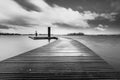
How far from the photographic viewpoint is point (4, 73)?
3164mm

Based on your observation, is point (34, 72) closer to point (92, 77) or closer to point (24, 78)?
point (24, 78)

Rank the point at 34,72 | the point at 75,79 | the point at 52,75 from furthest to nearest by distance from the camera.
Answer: the point at 34,72, the point at 52,75, the point at 75,79

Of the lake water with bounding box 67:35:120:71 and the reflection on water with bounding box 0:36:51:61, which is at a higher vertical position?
the lake water with bounding box 67:35:120:71

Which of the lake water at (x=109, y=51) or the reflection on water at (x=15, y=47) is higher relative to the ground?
the lake water at (x=109, y=51)

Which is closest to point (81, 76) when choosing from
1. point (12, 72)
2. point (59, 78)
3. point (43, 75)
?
point (59, 78)

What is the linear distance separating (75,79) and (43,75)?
1.01 metres

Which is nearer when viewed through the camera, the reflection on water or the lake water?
the lake water

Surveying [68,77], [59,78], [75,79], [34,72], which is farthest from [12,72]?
[75,79]

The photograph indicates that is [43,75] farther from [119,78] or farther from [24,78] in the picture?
[119,78]

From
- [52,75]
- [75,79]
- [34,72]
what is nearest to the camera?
[75,79]

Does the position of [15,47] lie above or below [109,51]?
below

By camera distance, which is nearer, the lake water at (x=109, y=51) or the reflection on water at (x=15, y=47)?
the lake water at (x=109, y=51)

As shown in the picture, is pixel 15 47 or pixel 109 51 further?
pixel 15 47

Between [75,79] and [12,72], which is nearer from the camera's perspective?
[75,79]
